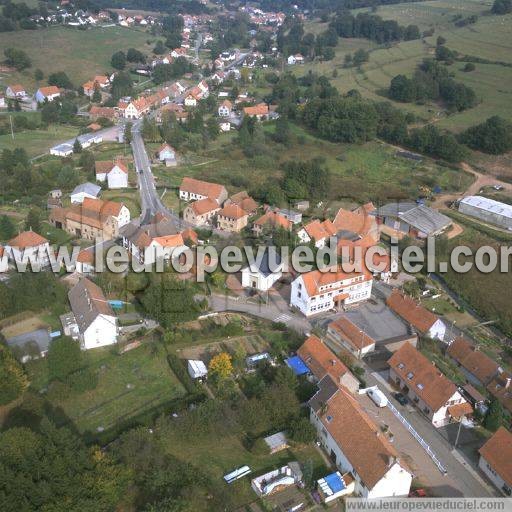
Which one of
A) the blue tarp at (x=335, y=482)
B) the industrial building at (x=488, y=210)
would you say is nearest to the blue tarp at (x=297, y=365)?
the blue tarp at (x=335, y=482)

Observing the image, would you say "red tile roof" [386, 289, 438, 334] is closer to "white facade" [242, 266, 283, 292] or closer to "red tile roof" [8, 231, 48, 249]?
"white facade" [242, 266, 283, 292]

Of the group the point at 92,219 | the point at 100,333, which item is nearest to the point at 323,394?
the point at 100,333

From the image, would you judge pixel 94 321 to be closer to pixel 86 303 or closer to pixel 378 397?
pixel 86 303

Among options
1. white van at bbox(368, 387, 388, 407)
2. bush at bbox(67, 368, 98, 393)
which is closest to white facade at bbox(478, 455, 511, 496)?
white van at bbox(368, 387, 388, 407)

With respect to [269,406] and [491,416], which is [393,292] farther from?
[269,406]

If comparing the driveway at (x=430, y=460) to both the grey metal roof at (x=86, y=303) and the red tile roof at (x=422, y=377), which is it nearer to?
the red tile roof at (x=422, y=377)

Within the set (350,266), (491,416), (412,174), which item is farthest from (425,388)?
(412,174)
